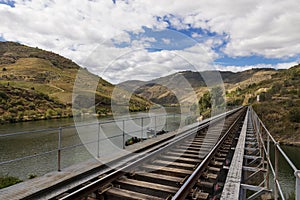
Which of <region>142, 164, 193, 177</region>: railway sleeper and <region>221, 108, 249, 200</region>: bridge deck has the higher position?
<region>142, 164, 193, 177</region>: railway sleeper

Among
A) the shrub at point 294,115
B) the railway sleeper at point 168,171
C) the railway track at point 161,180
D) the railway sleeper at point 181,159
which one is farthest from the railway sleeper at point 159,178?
the shrub at point 294,115

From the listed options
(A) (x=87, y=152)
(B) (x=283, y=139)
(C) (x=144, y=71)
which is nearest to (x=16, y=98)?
(A) (x=87, y=152)

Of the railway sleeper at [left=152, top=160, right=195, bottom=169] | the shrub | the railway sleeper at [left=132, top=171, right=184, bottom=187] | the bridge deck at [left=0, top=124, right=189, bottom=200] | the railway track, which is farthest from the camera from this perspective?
the shrub

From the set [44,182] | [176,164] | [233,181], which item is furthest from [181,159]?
[44,182]

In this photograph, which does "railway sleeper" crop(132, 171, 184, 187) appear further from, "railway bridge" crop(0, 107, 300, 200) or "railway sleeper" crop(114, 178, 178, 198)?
"railway sleeper" crop(114, 178, 178, 198)

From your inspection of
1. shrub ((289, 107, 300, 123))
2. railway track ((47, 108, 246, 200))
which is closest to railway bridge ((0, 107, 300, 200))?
railway track ((47, 108, 246, 200))

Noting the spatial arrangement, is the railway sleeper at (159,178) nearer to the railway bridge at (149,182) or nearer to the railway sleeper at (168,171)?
the railway bridge at (149,182)

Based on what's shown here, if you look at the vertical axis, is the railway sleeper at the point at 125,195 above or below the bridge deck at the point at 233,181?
above

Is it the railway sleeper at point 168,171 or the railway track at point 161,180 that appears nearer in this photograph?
the railway track at point 161,180

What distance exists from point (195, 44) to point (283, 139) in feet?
117

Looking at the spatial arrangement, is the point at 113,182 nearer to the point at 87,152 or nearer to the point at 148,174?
the point at 148,174

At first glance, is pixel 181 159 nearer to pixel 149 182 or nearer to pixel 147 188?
pixel 149 182

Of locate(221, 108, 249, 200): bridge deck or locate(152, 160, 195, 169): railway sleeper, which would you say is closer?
locate(221, 108, 249, 200): bridge deck

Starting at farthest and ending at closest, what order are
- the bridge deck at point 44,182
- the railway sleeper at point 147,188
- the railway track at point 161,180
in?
the railway sleeper at point 147,188 → the railway track at point 161,180 → the bridge deck at point 44,182
